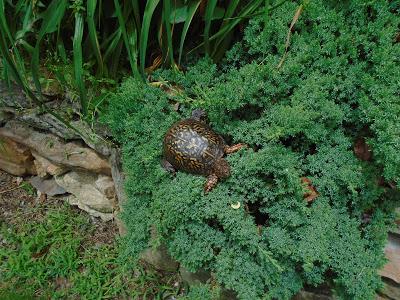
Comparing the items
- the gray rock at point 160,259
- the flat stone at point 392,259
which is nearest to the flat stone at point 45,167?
the gray rock at point 160,259

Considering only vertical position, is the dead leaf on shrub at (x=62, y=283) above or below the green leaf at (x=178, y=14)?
below

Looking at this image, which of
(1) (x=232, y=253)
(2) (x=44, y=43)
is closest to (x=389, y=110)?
(1) (x=232, y=253)

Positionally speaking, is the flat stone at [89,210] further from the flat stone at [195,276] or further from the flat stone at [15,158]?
the flat stone at [195,276]

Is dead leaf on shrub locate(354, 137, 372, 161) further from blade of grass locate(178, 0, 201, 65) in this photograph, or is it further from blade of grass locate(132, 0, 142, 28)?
blade of grass locate(132, 0, 142, 28)

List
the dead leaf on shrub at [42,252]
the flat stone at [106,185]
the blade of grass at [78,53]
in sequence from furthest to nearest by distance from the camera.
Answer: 1. the dead leaf on shrub at [42,252]
2. the flat stone at [106,185]
3. the blade of grass at [78,53]

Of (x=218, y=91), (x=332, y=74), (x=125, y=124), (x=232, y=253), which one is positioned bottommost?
(x=232, y=253)

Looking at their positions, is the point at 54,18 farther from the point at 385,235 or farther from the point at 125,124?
the point at 385,235

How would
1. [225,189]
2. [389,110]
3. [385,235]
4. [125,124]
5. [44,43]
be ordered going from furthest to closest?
[44,43] → [125,124] → [385,235] → [225,189] → [389,110]
